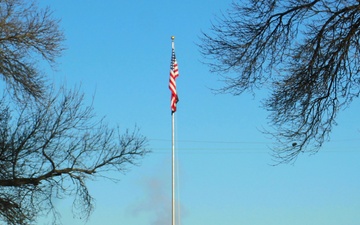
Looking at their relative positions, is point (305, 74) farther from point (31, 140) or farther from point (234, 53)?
point (31, 140)

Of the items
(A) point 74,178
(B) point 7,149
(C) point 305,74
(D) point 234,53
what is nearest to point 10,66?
(B) point 7,149

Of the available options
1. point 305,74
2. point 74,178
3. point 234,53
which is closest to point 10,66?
point 74,178

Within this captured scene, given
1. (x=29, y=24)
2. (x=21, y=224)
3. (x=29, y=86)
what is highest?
(x=29, y=24)

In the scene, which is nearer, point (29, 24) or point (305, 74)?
point (305, 74)

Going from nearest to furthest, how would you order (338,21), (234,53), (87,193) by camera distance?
(338,21), (234,53), (87,193)

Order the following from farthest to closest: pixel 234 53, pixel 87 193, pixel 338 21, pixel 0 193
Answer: pixel 87 193 < pixel 0 193 < pixel 234 53 < pixel 338 21

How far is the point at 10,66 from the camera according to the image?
1977 centimetres

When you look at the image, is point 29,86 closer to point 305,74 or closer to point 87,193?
point 87,193

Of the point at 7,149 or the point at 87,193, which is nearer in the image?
the point at 7,149

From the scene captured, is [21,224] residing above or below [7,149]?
below

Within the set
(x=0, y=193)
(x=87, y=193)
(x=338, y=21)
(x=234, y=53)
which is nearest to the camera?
(x=338, y=21)

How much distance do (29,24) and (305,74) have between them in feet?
29.5

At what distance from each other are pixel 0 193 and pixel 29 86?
10.2ft

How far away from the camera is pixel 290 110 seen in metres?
14.5
